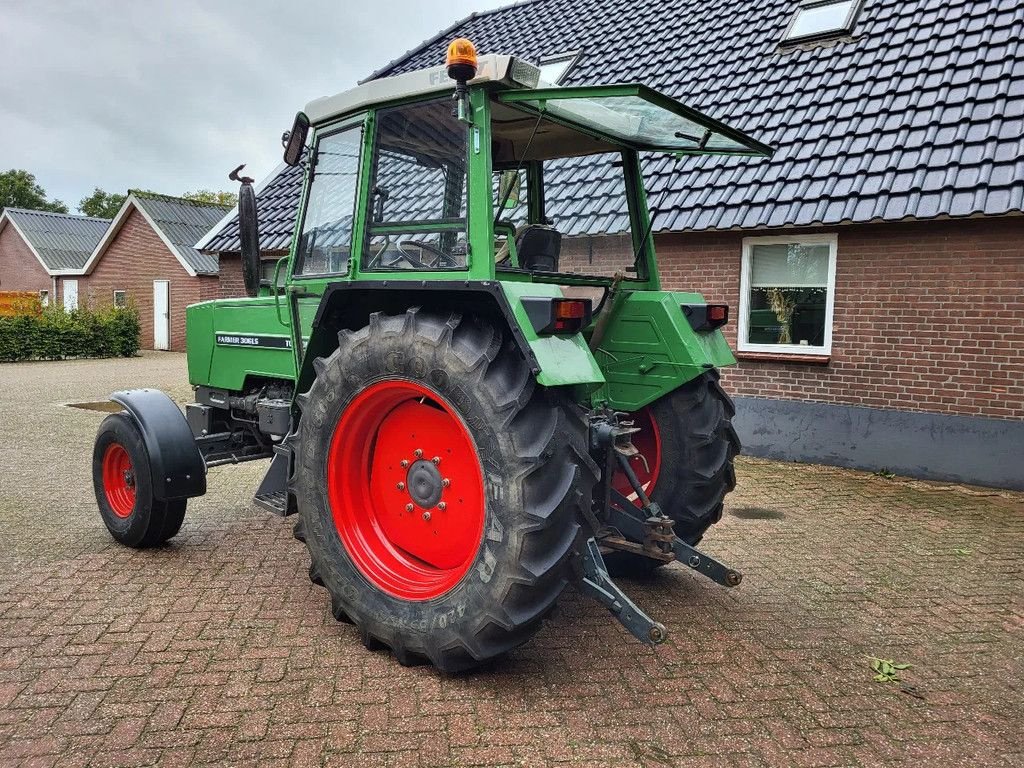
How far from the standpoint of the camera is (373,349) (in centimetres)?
317

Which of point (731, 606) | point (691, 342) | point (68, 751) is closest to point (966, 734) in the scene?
point (731, 606)

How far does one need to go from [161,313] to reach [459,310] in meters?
23.1

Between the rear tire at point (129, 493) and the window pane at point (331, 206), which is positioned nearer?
the window pane at point (331, 206)

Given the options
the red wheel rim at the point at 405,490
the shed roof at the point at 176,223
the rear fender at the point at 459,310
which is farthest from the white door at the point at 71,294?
the red wheel rim at the point at 405,490

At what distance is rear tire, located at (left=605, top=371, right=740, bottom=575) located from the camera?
394 centimetres

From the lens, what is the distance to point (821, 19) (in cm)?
862

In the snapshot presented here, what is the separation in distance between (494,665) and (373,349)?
1363mm

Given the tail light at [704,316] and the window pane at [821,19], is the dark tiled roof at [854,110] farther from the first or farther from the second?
the tail light at [704,316]

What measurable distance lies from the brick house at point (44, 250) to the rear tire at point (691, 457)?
28.5 m

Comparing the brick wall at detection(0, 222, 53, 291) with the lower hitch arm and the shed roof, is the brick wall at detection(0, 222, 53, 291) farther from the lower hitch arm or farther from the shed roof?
the lower hitch arm

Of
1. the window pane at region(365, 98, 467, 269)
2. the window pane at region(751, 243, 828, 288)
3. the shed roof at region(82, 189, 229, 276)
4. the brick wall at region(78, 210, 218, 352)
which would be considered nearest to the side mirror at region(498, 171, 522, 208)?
the window pane at region(365, 98, 467, 269)

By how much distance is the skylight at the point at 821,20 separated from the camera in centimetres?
835

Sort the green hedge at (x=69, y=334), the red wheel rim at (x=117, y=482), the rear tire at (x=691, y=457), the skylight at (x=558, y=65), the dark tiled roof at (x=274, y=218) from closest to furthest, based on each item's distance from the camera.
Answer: the rear tire at (x=691, y=457) → the red wheel rim at (x=117, y=482) → the skylight at (x=558, y=65) → the dark tiled roof at (x=274, y=218) → the green hedge at (x=69, y=334)

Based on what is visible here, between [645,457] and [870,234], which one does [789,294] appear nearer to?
[870,234]
